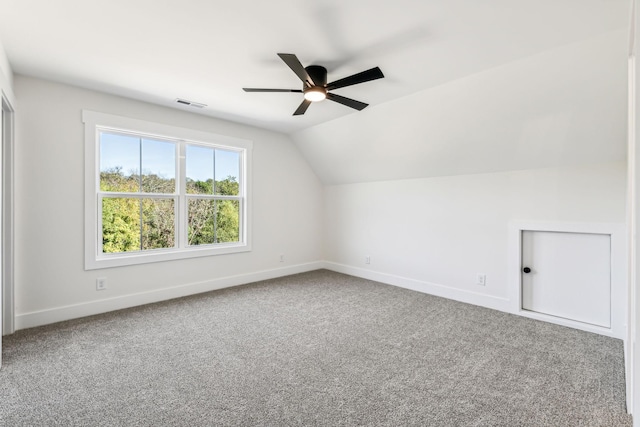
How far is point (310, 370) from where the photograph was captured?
229 centimetres

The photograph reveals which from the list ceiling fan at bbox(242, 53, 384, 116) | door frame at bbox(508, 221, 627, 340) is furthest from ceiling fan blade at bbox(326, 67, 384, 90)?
door frame at bbox(508, 221, 627, 340)

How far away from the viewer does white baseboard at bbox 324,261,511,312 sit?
3.62 m

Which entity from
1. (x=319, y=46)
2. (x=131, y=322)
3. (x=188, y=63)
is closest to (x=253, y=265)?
(x=131, y=322)

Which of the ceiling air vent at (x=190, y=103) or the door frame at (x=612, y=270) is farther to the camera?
the ceiling air vent at (x=190, y=103)

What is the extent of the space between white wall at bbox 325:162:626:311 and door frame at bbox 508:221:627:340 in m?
0.06

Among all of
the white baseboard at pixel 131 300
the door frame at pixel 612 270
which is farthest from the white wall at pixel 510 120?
the white baseboard at pixel 131 300

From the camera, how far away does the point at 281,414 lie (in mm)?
1810

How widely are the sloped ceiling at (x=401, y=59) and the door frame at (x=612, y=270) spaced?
66cm

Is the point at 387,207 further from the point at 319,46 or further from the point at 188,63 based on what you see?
the point at 188,63

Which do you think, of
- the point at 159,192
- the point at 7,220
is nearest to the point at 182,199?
the point at 159,192

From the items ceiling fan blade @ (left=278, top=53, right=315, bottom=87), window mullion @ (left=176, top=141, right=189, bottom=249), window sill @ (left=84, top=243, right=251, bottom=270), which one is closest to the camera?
ceiling fan blade @ (left=278, top=53, right=315, bottom=87)

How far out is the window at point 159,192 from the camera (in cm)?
352

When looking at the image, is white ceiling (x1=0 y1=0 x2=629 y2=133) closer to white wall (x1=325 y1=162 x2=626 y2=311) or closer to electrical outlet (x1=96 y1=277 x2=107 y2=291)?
white wall (x1=325 y1=162 x2=626 y2=311)

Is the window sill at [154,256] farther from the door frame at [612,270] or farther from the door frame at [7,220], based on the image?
the door frame at [612,270]
